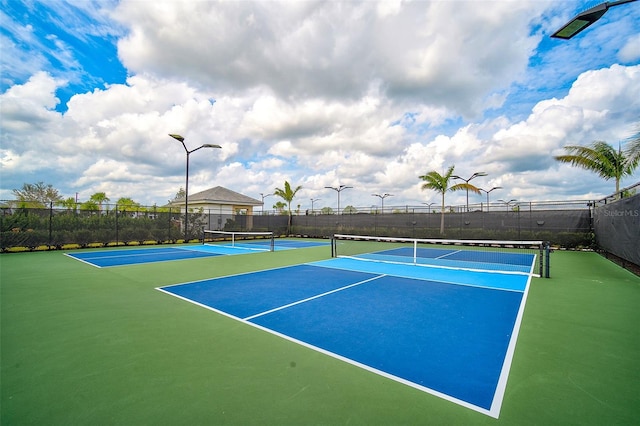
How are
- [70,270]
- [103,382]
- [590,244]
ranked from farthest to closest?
1. [590,244]
2. [70,270]
3. [103,382]

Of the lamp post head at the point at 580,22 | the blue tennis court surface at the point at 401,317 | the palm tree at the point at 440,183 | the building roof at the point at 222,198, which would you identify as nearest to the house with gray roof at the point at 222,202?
the building roof at the point at 222,198

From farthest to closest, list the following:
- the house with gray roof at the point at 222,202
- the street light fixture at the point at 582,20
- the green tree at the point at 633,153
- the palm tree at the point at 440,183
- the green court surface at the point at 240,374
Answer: the house with gray roof at the point at 222,202, the palm tree at the point at 440,183, the green tree at the point at 633,153, the street light fixture at the point at 582,20, the green court surface at the point at 240,374

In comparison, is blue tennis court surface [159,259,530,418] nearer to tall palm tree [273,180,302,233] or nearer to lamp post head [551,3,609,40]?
lamp post head [551,3,609,40]

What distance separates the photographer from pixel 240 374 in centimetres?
325

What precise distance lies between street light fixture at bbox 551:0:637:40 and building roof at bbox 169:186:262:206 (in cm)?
3098

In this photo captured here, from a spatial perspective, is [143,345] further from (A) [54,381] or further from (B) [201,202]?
(B) [201,202]

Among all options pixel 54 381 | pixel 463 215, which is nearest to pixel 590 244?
pixel 463 215

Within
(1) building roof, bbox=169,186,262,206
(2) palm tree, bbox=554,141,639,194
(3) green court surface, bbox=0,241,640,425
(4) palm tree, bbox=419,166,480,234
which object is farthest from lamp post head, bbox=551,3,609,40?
(1) building roof, bbox=169,186,262,206

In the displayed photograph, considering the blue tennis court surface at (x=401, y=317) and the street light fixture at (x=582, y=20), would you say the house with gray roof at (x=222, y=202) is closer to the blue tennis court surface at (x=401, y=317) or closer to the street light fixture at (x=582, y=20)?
the blue tennis court surface at (x=401, y=317)

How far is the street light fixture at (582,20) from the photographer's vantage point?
427 centimetres

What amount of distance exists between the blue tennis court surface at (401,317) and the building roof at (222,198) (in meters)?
25.2

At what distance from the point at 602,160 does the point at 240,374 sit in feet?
64.5

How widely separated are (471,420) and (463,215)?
835 inches

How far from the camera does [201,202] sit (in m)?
32.0
